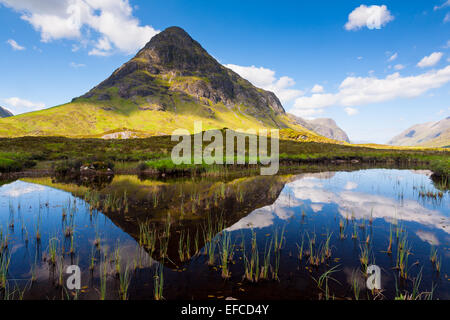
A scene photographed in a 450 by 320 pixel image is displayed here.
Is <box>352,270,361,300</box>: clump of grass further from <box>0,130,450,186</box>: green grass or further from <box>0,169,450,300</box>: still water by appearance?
<box>0,130,450,186</box>: green grass

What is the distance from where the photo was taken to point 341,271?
705 cm

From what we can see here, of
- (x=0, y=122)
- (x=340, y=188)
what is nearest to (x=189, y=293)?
(x=340, y=188)

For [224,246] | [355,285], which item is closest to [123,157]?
[224,246]

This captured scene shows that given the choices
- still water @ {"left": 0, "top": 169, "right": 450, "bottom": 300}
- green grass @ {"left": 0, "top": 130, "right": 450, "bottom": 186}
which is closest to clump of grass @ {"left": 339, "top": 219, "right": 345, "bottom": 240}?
still water @ {"left": 0, "top": 169, "right": 450, "bottom": 300}

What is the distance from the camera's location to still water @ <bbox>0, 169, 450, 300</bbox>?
6188 millimetres

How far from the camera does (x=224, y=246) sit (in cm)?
792

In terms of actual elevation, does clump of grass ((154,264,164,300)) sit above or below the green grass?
below

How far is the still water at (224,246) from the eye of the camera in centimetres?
619

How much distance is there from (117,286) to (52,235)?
599 cm

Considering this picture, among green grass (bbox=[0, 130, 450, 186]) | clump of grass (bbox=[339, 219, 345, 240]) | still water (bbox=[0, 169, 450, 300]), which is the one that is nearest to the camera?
still water (bbox=[0, 169, 450, 300])

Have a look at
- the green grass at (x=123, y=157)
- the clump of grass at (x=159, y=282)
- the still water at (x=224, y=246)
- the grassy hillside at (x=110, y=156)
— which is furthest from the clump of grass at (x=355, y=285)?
the grassy hillside at (x=110, y=156)

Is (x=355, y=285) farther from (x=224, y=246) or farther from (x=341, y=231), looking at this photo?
(x=341, y=231)

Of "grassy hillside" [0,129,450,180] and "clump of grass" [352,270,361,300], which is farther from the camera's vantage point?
"grassy hillside" [0,129,450,180]

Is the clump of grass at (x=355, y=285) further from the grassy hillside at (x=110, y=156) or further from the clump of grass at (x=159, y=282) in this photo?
the grassy hillside at (x=110, y=156)
